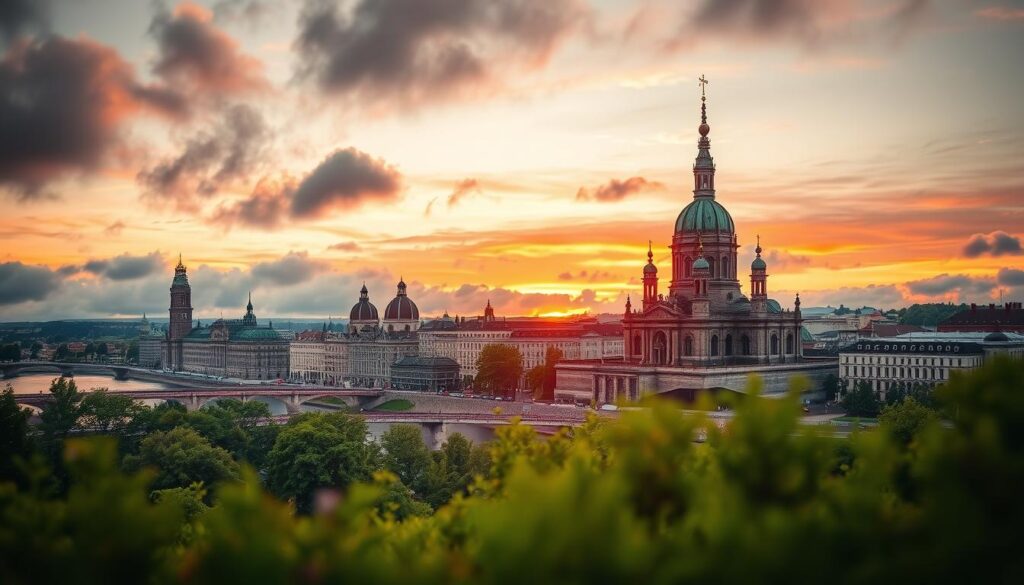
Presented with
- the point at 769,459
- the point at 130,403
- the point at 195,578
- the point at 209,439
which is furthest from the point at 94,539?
the point at 130,403

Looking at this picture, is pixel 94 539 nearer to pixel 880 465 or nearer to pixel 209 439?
pixel 880 465

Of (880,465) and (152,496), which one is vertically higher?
(880,465)

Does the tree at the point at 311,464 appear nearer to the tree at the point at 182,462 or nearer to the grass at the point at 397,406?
the tree at the point at 182,462

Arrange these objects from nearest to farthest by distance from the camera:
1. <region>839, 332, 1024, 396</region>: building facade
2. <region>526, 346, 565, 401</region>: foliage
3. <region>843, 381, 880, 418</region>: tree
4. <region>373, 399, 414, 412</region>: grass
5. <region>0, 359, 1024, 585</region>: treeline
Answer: <region>0, 359, 1024, 585</region>: treeline < <region>843, 381, 880, 418</region>: tree < <region>839, 332, 1024, 396</region>: building facade < <region>526, 346, 565, 401</region>: foliage < <region>373, 399, 414, 412</region>: grass

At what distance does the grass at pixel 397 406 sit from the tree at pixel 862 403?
5667cm

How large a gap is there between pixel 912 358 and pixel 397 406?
62161mm

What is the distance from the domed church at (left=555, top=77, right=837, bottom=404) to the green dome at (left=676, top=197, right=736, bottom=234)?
0.33 feet

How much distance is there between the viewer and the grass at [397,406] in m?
138

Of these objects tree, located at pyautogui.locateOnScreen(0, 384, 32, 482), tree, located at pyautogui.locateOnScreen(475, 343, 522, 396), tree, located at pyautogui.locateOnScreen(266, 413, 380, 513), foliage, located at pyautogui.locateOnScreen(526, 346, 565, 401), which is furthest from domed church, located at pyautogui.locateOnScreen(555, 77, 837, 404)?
tree, located at pyautogui.locateOnScreen(0, 384, 32, 482)

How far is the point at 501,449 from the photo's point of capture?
2252 centimetres

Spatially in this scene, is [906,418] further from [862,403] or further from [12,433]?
[12,433]

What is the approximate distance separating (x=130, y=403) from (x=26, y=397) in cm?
2852

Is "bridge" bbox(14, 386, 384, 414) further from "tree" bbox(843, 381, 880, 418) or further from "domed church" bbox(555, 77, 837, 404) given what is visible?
"tree" bbox(843, 381, 880, 418)

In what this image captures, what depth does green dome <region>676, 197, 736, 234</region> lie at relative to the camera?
113938 mm
